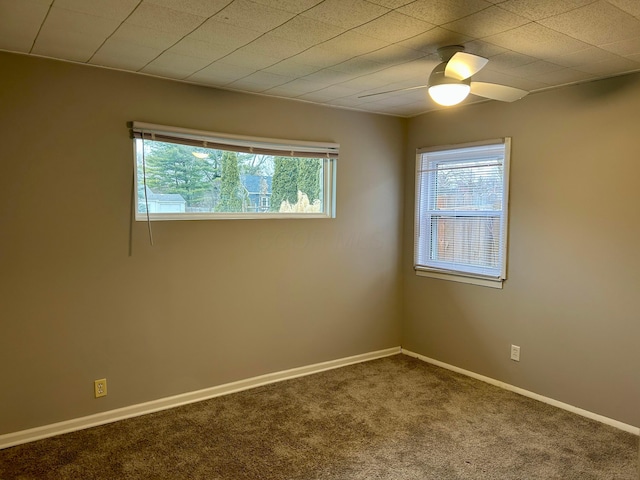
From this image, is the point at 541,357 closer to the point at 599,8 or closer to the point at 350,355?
the point at 350,355

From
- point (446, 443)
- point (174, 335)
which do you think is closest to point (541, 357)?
point (446, 443)

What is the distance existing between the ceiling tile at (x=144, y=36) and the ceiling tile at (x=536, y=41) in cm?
160

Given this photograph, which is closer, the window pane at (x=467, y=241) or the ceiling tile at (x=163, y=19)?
the ceiling tile at (x=163, y=19)

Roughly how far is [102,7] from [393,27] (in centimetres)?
129

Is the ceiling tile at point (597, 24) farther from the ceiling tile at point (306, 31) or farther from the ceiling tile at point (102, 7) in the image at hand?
the ceiling tile at point (102, 7)

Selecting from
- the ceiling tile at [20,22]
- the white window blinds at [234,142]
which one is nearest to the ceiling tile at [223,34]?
the ceiling tile at [20,22]

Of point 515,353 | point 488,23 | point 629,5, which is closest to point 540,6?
point 488,23

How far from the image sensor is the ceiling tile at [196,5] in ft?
6.29

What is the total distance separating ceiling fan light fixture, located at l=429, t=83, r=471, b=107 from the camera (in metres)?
→ 2.46

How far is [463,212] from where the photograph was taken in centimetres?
397

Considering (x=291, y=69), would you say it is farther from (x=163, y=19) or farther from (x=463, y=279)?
(x=463, y=279)

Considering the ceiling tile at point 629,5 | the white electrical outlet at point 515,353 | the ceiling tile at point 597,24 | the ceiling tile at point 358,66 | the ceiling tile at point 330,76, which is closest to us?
the ceiling tile at point 629,5

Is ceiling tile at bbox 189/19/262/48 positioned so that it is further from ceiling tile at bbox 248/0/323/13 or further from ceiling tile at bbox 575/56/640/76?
ceiling tile at bbox 575/56/640/76

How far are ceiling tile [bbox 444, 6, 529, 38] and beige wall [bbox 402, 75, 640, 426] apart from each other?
129 cm
